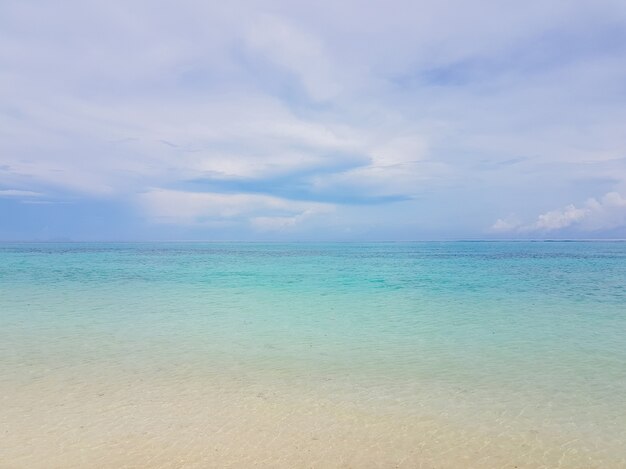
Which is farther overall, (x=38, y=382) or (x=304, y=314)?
(x=304, y=314)

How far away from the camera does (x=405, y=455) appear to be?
18.9 feet

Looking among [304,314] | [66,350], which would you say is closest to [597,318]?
[304,314]

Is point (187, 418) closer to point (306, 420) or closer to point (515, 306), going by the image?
point (306, 420)

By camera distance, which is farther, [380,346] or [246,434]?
[380,346]

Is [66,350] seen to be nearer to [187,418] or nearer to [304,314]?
[187,418]

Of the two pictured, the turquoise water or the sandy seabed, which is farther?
the turquoise water

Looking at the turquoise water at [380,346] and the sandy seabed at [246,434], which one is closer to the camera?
the sandy seabed at [246,434]

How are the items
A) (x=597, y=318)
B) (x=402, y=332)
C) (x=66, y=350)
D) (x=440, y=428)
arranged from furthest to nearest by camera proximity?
(x=597, y=318) → (x=402, y=332) → (x=66, y=350) → (x=440, y=428)

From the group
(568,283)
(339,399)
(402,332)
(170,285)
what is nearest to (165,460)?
(339,399)

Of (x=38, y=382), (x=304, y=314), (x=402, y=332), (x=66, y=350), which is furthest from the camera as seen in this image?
(x=304, y=314)

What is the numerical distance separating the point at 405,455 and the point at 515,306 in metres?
14.6

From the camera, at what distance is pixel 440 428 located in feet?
21.4

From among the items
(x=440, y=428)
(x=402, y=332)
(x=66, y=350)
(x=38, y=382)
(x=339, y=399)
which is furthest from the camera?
(x=402, y=332)

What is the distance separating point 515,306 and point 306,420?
14523 millimetres
